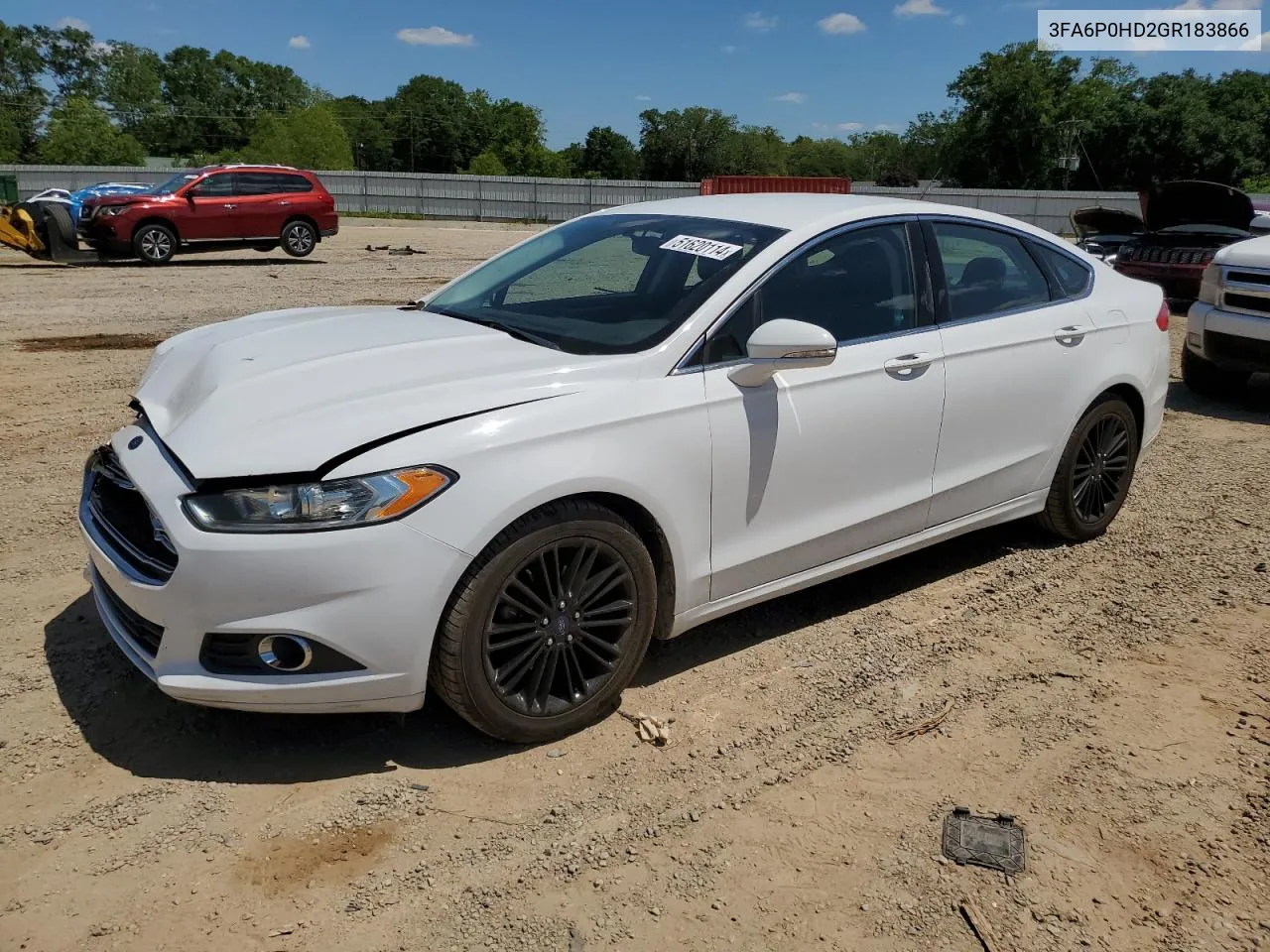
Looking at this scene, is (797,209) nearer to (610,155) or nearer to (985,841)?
(985,841)

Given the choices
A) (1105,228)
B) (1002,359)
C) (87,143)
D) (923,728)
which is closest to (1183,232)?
(1105,228)

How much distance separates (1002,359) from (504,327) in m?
2.09

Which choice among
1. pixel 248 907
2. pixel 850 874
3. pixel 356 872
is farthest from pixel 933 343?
pixel 248 907

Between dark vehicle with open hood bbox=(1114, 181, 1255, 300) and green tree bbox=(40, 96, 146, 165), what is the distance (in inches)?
2837

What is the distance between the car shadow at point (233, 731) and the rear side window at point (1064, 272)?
2.36m

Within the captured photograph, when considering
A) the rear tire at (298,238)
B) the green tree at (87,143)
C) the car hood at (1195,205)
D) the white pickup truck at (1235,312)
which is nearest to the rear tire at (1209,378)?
the white pickup truck at (1235,312)

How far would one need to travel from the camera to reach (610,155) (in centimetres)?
10338

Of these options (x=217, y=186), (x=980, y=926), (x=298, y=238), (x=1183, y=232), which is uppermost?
(x=217, y=186)

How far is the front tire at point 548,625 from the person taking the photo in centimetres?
284

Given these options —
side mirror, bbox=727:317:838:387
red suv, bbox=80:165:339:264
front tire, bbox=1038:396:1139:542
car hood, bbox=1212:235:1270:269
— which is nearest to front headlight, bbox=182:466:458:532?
side mirror, bbox=727:317:838:387

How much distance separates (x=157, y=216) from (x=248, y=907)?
17872mm

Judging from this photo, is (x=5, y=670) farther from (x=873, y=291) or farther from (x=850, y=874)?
(x=873, y=291)

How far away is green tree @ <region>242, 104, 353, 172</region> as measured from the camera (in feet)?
238

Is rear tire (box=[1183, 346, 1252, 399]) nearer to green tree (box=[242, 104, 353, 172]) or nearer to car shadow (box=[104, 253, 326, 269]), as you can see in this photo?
car shadow (box=[104, 253, 326, 269])
